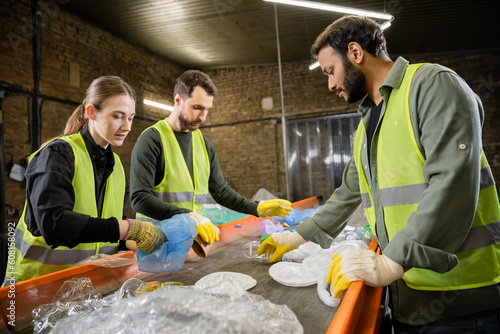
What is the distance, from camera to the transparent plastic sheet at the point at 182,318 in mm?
660

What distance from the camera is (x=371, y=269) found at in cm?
91

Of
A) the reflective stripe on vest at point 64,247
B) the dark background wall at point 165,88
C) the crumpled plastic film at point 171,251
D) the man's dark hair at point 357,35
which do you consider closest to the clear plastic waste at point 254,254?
the crumpled plastic film at point 171,251

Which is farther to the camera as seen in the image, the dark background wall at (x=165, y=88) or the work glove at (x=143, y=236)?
the dark background wall at (x=165, y=88)

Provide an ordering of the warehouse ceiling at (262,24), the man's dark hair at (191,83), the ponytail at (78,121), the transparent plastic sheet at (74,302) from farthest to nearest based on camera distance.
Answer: the warehouse ceiling at (262,24)
the man's dark hair at (191,83)
the ponytail at (78,121)
the transparent plastic sheet at (74,302)

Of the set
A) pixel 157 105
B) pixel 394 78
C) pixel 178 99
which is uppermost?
pixel 157 105

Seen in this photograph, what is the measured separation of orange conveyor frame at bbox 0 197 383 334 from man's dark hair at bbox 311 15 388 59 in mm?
951

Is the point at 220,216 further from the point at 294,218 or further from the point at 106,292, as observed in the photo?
the point at 106,292

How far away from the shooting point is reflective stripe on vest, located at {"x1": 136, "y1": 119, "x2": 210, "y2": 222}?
2076mm

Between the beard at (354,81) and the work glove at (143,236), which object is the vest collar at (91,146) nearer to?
the work glove at (143,236)

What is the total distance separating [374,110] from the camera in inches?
51.8

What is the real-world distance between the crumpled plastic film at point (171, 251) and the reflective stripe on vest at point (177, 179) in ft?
2.29

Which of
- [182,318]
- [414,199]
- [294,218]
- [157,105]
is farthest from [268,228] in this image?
[157,105]

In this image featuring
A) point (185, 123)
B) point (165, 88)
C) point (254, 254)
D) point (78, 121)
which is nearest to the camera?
point (254, 254)

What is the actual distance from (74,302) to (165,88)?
694 cm
